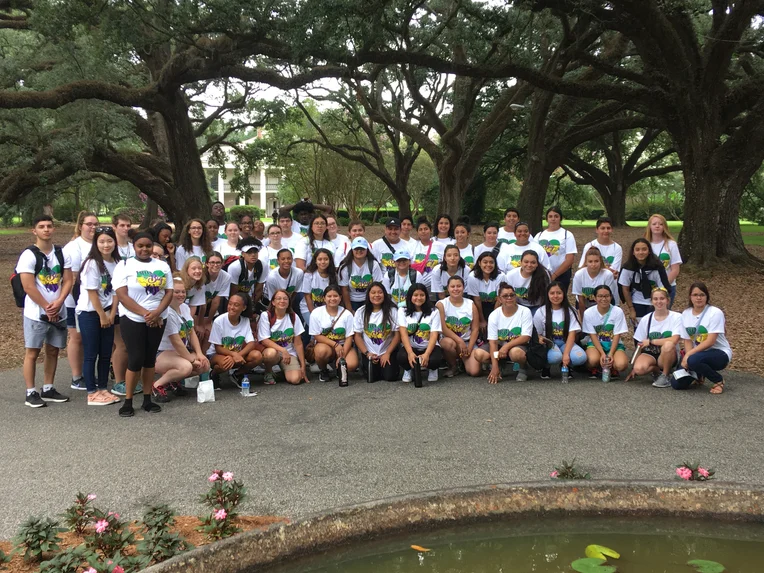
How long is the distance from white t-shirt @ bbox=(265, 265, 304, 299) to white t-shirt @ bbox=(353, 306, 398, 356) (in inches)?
37.7

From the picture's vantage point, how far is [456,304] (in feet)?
25.3

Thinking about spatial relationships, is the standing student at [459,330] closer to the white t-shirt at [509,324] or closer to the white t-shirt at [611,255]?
the white t-shirt at [509,324]

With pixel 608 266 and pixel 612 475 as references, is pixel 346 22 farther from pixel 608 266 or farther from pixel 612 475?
pixel 612 475

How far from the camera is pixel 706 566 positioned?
143 inches

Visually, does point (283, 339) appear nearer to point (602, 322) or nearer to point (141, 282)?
point (141, 282)

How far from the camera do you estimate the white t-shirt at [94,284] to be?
644 cm

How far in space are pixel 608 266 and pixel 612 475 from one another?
4.00m

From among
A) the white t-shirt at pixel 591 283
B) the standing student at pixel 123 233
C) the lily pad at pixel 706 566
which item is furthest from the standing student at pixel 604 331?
the standing student at pixel 123 233

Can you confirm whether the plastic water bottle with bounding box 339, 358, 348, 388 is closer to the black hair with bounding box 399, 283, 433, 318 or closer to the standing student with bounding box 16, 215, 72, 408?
the black hair with bounding box 399, 283, 433, 318

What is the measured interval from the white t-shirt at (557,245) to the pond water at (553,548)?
480 cm

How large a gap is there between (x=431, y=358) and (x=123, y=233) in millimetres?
3550

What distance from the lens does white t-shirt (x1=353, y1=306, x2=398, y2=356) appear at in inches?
298

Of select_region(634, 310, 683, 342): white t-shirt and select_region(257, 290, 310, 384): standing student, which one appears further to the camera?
select_region(257, 290, 310, 384): standing student

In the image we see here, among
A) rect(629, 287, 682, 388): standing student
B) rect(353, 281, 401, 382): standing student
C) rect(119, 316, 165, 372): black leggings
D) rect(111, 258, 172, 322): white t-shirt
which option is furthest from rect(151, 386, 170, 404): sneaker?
rect(629, 287, 682, 388): standing student
